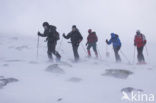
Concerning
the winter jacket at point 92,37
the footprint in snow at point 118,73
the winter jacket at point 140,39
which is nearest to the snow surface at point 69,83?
the footprint in snow at point 118,73

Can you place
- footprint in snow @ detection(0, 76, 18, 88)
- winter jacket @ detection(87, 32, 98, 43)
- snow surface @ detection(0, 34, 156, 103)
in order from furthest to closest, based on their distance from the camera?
1. winter jacket @ detection(87, 32, 98, 43)
2. footprint in snow @ detection(0, 76, 18, 88)
3. snow surface @ detection(0, 34, 156, 103)

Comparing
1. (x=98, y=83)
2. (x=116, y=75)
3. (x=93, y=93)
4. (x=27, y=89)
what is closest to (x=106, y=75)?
(x=116, y=75)

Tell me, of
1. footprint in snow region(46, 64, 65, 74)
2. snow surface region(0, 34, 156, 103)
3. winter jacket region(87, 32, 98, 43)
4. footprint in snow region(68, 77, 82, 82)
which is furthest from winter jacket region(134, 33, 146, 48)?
footprint in snow region(68, 77, 82, 82)

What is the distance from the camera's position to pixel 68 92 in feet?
32.8

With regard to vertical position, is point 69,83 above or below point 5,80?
A: below

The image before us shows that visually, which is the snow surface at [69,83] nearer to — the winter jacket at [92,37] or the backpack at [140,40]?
the backpack at [140,40]

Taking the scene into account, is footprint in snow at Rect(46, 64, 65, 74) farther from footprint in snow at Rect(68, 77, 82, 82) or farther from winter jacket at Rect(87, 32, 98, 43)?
winter jacket at Rect(87, 32, 98, 43)

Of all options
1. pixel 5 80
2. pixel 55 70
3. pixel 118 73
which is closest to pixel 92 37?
pixel 55 70

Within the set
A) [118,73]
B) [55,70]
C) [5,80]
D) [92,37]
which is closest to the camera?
[5,80]

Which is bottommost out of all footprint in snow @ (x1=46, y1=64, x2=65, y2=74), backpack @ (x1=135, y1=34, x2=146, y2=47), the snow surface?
the snow surface

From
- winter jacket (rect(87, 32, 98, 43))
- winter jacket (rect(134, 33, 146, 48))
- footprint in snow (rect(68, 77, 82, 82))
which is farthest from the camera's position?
winter jacket (rect(87, 32, 98, 43))

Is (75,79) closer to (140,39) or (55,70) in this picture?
(55,70)

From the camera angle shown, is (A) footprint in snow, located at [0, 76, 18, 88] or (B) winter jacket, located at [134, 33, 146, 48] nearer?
(A) footprint in snow, located at [0, 76, 18, 88]

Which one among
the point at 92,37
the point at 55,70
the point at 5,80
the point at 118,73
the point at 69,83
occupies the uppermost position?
the point at 92,37
